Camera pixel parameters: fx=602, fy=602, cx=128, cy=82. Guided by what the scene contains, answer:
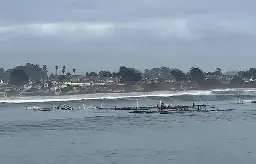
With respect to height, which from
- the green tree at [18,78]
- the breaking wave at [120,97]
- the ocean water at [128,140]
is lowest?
the ocean water at [128,140]

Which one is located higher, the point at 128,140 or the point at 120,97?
the point at 120,97

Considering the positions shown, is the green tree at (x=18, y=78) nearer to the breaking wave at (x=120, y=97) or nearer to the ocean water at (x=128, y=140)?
the breaking wave at (x=120, y=97)

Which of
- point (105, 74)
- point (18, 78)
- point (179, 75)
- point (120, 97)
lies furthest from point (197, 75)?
point (120, 97)

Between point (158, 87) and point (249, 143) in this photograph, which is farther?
point (158, 87)

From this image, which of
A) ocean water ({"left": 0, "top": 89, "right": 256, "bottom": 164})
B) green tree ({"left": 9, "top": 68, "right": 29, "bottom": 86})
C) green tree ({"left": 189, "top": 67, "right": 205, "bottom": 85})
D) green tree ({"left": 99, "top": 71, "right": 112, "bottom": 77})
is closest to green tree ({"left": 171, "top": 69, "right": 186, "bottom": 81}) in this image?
green tree ({"left": 189, "top": 67, "right": 205, "bottom": 85})

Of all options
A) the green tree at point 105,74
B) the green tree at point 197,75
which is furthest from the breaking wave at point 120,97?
the green tree at point 105,74

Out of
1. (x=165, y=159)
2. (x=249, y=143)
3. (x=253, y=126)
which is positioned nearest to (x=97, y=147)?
(x=165, y=159)

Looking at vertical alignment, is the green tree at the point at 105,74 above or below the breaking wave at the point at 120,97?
above

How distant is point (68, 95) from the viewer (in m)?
111

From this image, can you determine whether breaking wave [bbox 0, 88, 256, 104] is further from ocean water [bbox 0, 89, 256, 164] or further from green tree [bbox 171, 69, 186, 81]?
ocean water [bbox 0, 89, 256, 164]

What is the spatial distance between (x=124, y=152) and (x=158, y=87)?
10206 cm

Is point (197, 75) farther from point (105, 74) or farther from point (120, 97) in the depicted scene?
point (120, 97)

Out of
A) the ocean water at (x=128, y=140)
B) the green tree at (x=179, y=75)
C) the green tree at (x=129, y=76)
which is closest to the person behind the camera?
the ocean water at (x=128, y=140)

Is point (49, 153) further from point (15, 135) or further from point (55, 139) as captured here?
point (15, 135)
